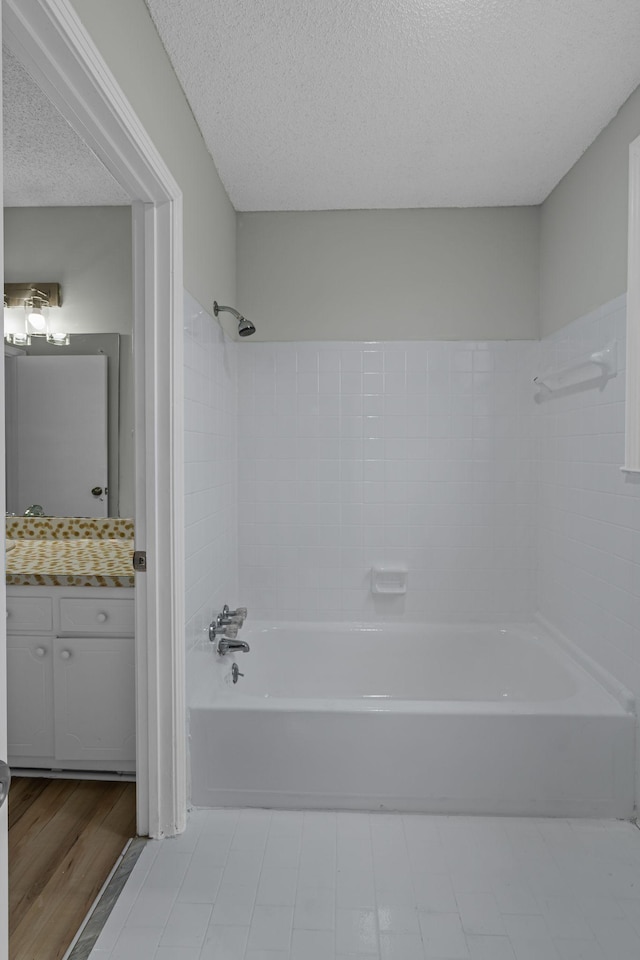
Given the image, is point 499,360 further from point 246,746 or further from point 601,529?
point 246,746

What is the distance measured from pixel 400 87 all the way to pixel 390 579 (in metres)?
2.09

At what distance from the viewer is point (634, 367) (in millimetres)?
2082

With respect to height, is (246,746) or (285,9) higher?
(285,9)

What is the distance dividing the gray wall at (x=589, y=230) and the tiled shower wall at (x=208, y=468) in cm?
152

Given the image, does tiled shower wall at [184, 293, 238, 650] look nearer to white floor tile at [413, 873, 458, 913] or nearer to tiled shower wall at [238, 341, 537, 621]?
tiled shower wall at [238, 341, 537, 621]

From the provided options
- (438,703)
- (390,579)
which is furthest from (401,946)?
(390,579)

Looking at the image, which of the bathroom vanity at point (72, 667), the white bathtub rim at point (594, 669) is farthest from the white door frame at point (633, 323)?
the bathroom vanity at point (72, 667)

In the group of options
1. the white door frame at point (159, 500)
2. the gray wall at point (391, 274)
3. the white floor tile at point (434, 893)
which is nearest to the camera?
the white floor tile at point (434, 893)

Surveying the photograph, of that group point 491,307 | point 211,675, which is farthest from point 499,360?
point 211,675

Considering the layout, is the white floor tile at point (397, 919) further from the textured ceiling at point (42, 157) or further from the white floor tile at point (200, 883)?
the textured ceiling at point (42, 157)

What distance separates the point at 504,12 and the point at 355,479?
195 cm

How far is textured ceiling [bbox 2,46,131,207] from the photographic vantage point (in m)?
2.07

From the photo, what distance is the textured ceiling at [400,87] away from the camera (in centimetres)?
173

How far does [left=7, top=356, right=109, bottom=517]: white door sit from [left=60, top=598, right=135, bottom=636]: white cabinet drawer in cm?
61
